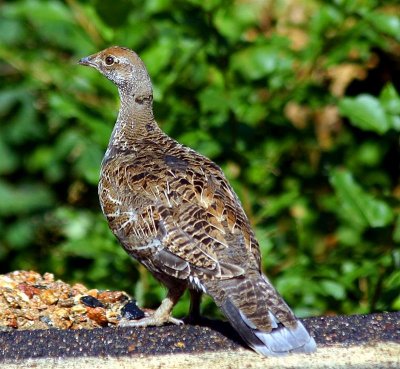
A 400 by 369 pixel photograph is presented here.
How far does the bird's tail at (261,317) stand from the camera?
521cm

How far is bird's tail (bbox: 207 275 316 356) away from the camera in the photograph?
17.1 ft

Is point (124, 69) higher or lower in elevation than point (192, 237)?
higher

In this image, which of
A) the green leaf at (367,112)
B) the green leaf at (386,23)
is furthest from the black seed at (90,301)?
the green leaf at (386,23)

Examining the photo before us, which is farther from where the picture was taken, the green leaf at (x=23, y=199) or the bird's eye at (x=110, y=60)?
the green leaf at (x=23, y=199)

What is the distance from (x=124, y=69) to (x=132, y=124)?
1.49 feet

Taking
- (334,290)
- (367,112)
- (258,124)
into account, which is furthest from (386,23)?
(334,290)

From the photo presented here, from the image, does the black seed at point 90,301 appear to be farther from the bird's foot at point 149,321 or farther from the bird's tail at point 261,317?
the bird's tail at point 261,317

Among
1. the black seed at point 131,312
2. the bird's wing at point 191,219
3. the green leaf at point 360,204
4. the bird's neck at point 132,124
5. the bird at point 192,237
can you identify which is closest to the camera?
the bird at point 192,237

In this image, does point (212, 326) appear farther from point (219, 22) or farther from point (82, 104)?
point (219, 22)

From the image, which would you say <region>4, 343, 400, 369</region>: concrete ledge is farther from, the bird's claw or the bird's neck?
the bird's neck

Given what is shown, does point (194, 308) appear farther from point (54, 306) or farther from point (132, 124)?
point (132, 124)

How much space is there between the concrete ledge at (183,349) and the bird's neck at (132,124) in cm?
164

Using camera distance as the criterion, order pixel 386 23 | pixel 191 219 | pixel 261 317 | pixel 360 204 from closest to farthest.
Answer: pixel 261 317 < pixel 191 219 < pixel 360 204 < pixel 386 23

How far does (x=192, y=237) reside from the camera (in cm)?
580
